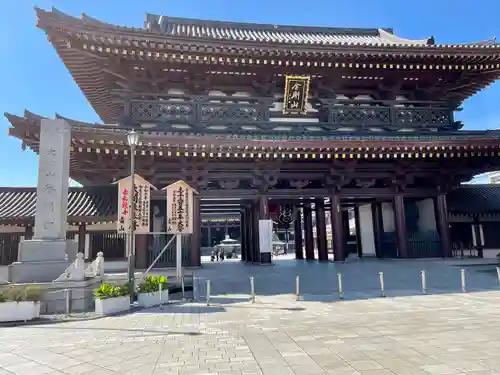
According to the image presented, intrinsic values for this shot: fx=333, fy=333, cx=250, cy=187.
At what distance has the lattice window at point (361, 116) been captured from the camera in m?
16.8

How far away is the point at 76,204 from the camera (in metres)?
14.8

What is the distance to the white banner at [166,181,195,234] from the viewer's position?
1256 centimetres

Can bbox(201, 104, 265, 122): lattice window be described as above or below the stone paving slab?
above

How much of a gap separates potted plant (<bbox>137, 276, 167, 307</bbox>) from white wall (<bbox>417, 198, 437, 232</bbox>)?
14589 mm

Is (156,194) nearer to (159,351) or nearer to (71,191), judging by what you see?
(71,191)

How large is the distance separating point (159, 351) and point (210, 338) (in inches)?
42.3

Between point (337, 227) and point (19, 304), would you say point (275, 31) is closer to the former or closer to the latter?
point (337, 227)

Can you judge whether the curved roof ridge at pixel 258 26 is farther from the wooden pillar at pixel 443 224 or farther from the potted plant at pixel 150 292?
the potted plant at pixel 150 292

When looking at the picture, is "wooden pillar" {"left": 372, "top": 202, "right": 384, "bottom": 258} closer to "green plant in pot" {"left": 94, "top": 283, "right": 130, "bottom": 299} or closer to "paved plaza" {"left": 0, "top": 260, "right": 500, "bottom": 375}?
"paved plaza" {"left": 0, "top": 260, "right": 500, "bottom": 375}

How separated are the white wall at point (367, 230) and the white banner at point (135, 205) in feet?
47.9

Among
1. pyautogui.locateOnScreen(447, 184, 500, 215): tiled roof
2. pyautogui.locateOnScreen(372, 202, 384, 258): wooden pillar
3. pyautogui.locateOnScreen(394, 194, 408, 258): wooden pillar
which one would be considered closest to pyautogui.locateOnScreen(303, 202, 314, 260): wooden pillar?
pyautogui.locateOnScreen(372, 202, 384, 258): wooden pillar

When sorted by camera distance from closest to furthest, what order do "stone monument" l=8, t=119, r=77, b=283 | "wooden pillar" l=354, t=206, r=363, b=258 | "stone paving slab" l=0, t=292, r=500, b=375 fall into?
"stone paving slab" l=0, t=292, r=500, b=375, "stone monument" l=8, t=119, r=77, b=283, "wooden pillar" l=354, t=206, r=363, b=258

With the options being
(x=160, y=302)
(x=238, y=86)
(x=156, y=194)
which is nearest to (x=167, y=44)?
(x=238, y=86)

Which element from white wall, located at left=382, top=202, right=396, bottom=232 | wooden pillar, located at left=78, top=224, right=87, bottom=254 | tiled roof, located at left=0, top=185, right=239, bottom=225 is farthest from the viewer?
white wall, located at left=382, top=202, right=396, bottom=232
